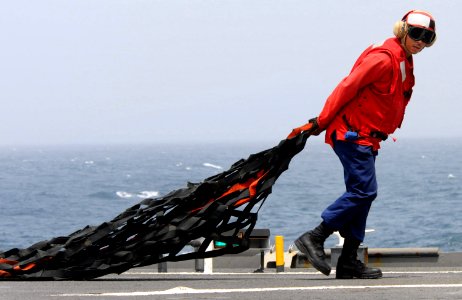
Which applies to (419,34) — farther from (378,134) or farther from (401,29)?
(378,134)

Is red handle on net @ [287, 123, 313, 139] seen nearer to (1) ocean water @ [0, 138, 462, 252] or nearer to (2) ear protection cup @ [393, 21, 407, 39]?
(2) ear protection cup @ [393, 21, 407, 39]

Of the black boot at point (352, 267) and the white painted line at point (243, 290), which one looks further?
the black boot at point (352, 267)

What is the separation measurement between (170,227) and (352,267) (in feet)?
4.21

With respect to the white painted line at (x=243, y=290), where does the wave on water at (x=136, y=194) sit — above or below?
below

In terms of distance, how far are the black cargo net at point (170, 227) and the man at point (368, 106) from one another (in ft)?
0.91

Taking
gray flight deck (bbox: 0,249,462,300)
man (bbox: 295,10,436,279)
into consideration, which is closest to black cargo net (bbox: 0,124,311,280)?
gray flight deck (bbox: 0,249,462,300)

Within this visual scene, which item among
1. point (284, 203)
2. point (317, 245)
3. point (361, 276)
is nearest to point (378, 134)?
point (317, 245)

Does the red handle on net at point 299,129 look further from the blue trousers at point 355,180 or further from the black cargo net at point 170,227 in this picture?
the blue trousers at point 355,180

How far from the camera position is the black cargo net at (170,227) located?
796 cm

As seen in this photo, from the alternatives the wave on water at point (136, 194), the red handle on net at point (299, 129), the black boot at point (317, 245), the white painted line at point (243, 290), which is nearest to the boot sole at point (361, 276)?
the black boot at point (317, 245)

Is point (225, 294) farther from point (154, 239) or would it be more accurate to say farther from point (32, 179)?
point (32, 179)

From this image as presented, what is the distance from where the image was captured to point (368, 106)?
304 inches

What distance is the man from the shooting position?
7.70 metres

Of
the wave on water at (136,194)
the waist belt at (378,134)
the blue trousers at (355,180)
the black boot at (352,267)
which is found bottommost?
the wave on water at (136,194)
